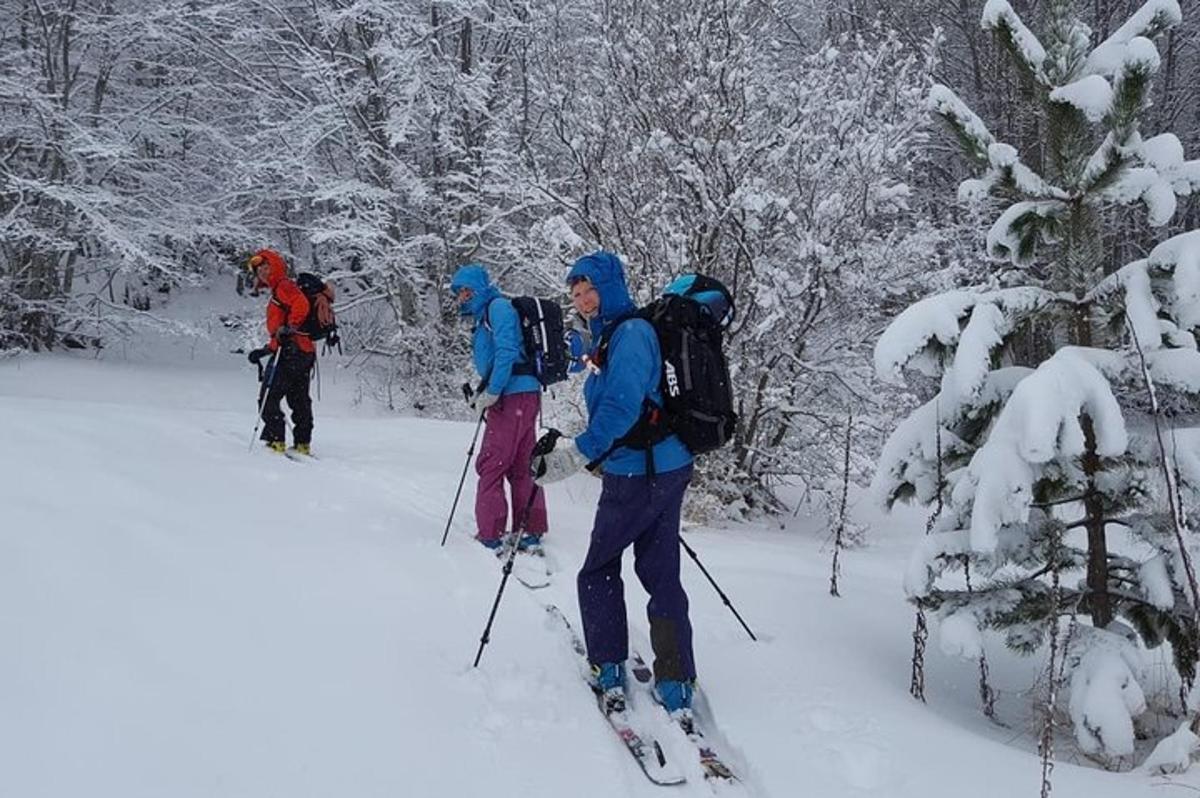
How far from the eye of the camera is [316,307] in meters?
8.23

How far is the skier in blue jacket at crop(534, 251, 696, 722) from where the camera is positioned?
3.60m

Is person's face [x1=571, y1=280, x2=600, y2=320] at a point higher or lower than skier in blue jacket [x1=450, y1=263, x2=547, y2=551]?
higher

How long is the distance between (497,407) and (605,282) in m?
2.26

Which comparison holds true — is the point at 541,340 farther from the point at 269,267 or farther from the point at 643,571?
the point at 269,267

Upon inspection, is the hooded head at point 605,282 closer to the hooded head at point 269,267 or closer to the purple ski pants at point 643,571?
the purple ski pants at point 643,571

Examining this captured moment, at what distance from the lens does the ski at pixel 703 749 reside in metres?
3.27

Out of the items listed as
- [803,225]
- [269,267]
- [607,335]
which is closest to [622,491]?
[607,335]

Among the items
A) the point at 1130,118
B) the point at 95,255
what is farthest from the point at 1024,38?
the point at 95,255

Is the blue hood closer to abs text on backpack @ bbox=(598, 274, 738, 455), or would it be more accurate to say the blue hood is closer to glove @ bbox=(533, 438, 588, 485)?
glove @ bbox=(533, 438, 588, 485)

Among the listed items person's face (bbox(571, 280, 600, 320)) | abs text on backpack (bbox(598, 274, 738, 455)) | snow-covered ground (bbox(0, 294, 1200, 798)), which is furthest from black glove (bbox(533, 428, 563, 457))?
snow-covered ground (bbox(0, 294, 1200, 798))

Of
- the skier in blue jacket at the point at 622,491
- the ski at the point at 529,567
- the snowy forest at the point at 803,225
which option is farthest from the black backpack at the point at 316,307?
the skier in blue jacket at the point at 622,491

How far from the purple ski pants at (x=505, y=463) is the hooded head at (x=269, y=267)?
3.18m

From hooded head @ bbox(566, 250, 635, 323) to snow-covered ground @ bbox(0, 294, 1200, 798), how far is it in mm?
1638

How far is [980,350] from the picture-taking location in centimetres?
358
